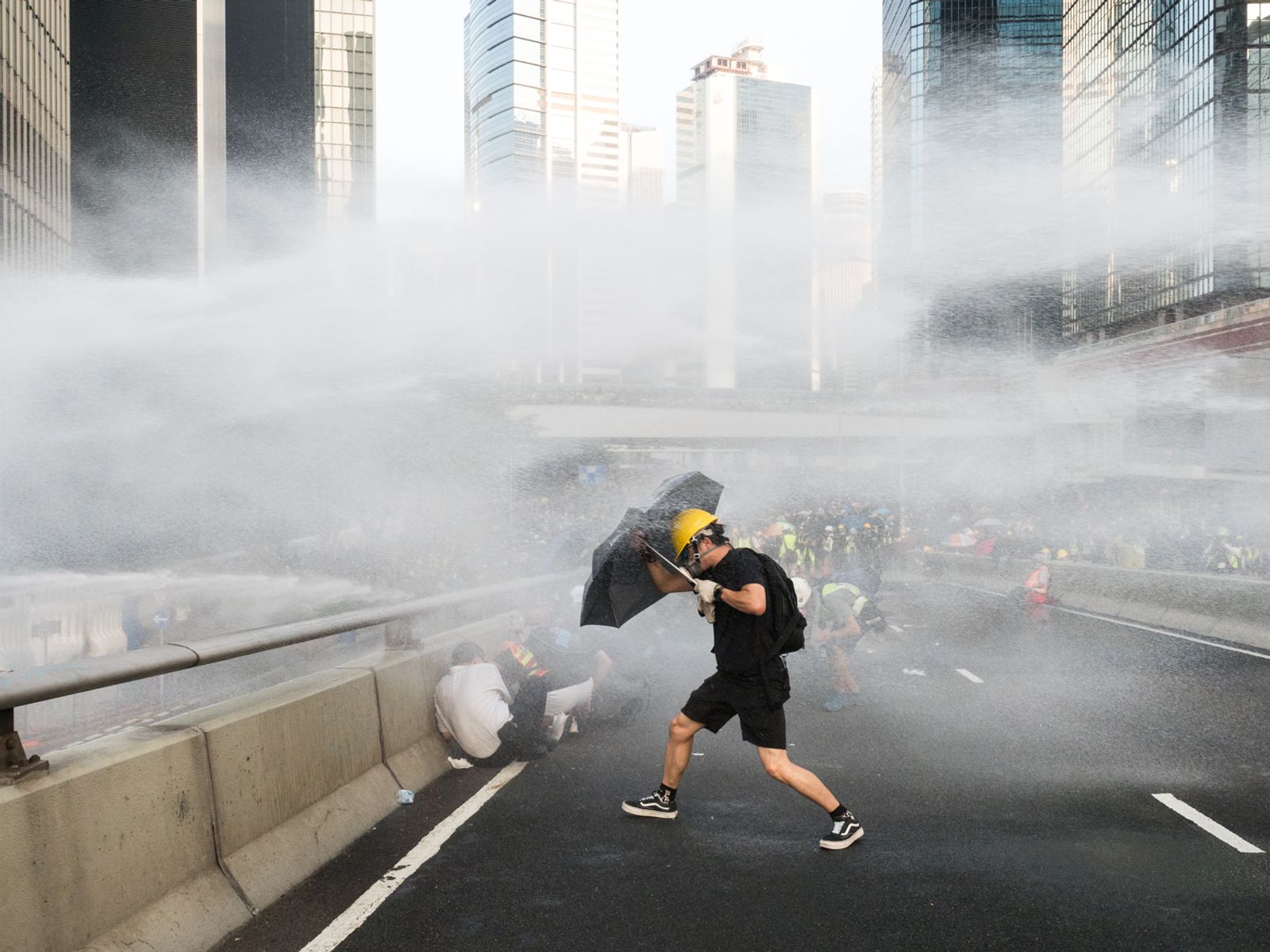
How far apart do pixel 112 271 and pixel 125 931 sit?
45153mm

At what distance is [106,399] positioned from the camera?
22828 millimetres

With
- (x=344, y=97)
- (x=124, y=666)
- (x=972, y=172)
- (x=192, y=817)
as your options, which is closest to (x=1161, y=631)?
(x=972, y=172)

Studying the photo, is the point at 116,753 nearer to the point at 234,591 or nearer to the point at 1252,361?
the point at 234,591

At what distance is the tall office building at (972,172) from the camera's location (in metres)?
17.0

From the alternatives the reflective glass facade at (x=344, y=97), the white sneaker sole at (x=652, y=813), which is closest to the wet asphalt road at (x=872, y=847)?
the white sneaker sole at (x=652, y=813)

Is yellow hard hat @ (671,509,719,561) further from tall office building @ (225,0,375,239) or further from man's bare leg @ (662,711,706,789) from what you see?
tall office building @ (225,0,375,239)

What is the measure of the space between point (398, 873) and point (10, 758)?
1.89 meters

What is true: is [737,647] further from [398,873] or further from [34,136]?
[34,136]

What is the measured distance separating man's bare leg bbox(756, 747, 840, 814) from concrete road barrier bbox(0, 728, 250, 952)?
2.45 meters

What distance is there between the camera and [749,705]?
219 inches

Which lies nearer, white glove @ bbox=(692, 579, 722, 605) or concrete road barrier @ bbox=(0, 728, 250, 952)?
concrete road barrier @ bbox=(0, 728, 250, 952)

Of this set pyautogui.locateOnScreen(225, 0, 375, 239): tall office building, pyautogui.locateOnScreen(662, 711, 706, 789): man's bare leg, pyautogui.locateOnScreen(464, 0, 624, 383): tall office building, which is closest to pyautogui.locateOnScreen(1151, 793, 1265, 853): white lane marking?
pyautogui.locateOnScreen(662, 711, 706, 789): man's bare leg

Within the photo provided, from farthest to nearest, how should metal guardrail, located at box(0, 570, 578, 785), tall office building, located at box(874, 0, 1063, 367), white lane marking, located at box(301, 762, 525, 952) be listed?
tall office building, located at box(874, 0, 1063, 367) → white lane marking, located at box(301, 762, 525, 952) → metal guardrail, located at box(0, 570, 578, 785)

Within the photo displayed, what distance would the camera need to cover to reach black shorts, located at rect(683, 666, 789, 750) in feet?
18.2
